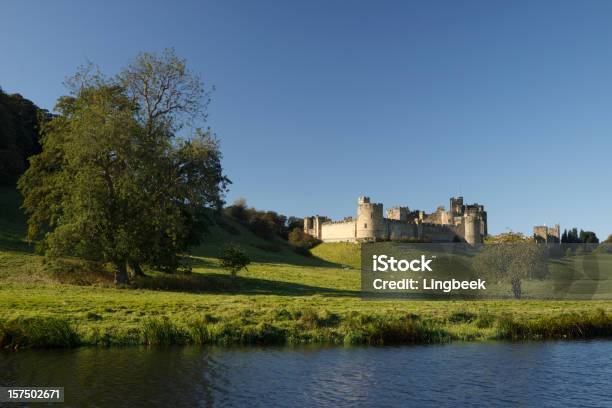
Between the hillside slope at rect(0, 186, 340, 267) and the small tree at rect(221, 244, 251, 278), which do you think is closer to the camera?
the small tree at rect(221, 244, 251, 278)

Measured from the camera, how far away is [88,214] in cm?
3516

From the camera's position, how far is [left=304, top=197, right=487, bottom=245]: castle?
116625 mm

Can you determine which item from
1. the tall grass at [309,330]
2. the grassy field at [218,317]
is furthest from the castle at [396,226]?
the tall grass at [309,330]

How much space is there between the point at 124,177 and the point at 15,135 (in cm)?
3918

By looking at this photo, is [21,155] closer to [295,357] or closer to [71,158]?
[71,158]

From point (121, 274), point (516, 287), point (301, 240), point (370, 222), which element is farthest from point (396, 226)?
point (121, 274)

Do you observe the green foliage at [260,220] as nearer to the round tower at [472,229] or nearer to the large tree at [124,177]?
the round tower at [472,229]

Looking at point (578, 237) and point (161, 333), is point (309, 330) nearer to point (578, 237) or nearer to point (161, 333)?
point (161, 333)

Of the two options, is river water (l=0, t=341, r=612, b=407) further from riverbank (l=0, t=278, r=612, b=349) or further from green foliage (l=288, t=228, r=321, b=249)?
green foliage (l=288, t=228, r=321, b=249)

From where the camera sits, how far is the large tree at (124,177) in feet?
117

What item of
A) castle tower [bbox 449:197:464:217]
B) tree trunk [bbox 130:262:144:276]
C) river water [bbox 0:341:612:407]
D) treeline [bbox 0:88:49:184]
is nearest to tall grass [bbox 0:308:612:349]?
river water [bbox 0:341:612:407]

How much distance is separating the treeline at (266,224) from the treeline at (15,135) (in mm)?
38595

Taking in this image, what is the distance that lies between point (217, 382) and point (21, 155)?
2437 inches

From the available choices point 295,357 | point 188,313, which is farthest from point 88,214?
point 295,357
